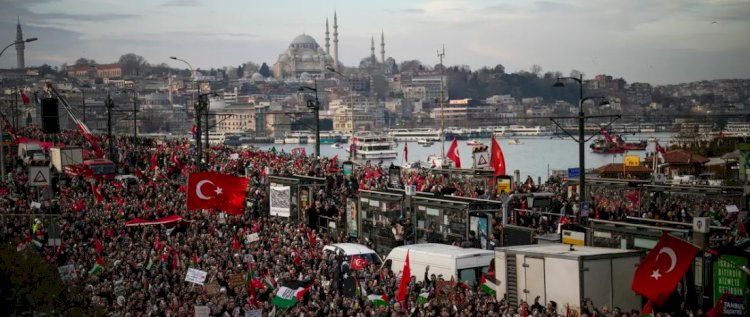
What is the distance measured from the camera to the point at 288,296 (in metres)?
13.7

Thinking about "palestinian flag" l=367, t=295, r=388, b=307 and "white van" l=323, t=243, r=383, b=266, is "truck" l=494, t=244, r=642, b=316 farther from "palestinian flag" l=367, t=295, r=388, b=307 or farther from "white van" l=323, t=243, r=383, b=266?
"white van" l=323, t=243, r=383, b=266

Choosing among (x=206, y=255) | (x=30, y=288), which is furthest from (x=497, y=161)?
(x=30, y=288)

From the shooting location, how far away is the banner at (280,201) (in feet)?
64.5

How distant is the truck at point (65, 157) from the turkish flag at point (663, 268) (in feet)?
66.2

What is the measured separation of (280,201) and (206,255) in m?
3.61

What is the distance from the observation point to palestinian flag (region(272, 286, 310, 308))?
538 inches

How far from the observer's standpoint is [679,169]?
31922 millimetres

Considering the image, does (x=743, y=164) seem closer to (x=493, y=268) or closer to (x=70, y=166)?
(x=493, y=268)

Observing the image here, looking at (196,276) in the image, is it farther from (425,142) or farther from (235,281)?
(425,142)

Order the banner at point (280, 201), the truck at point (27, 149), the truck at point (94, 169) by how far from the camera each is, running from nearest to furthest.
A: 1. the banner at point (280, 201)
2. the truck at point (94, 169)
3. the truck at point (27, 149)

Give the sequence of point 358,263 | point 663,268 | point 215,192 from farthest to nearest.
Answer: point 215,192
point 358,263
point 663,268

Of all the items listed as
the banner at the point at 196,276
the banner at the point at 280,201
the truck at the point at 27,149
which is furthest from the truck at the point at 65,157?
the banner at the point at 196,276

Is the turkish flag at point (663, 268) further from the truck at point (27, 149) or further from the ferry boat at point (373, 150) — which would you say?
the ferry boat at point (373, 150)

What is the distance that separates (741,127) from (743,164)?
48180 millimetres
